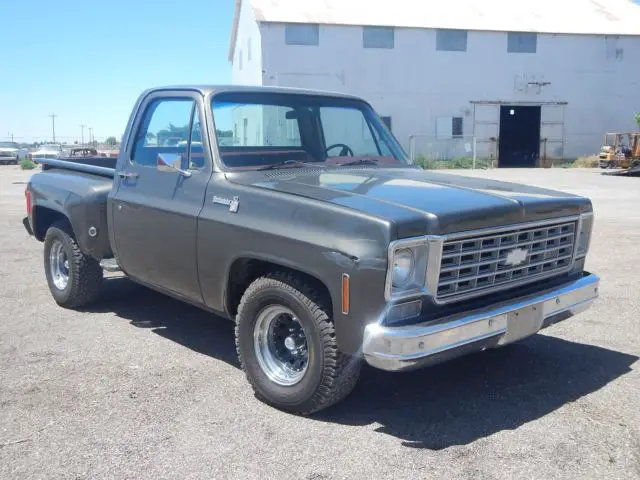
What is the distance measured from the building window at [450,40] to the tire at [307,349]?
31574 mm

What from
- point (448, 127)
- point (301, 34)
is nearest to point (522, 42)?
point (448, 127)

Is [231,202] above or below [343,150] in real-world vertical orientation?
below

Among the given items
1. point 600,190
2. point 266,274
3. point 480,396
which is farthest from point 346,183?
point 600,190

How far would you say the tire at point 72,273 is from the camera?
580 centimetres

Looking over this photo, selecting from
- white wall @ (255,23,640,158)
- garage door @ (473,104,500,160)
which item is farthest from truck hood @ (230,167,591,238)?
garage door @ (473,104,500,160)

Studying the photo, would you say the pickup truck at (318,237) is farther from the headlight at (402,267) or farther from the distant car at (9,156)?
the distant car at (9,156)

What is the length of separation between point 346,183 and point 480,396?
5.11 feet

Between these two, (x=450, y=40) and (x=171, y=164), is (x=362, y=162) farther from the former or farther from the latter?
(x=450, y=40)

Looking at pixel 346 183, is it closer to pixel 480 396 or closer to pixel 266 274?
pixel 266 274

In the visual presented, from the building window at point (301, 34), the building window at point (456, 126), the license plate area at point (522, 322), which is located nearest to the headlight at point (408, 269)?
the license plate area at point (522, 322)

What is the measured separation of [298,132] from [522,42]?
3199cm

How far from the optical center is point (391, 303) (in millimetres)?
3270

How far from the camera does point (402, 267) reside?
331cm

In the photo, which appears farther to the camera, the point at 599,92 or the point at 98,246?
the point at 599,92
